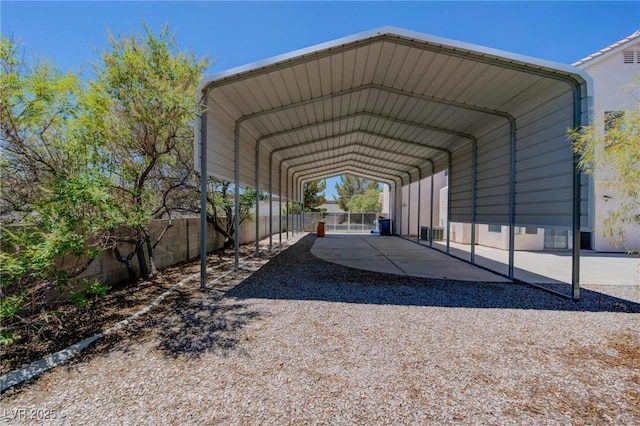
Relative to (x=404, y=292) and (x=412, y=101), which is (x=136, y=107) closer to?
(x=404, y=292)

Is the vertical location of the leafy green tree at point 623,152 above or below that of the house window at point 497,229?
above

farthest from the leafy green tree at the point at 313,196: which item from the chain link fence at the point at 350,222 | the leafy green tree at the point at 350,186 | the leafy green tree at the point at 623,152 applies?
the leafy green tree at the point at 623,152

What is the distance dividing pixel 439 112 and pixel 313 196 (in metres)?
24.0

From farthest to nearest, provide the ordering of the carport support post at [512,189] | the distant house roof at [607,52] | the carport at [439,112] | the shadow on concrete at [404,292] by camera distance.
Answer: the distant house roof at [607,52] < the carport support post at [512,189] < the carport at [439,112] < the shadow on concrete at [404,292]

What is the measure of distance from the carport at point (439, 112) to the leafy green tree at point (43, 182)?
165cm

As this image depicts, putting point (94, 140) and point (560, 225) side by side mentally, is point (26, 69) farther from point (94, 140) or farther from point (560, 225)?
point (560, 225)

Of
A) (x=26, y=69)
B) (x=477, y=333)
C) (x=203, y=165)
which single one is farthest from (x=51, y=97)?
(x=477, y=333)

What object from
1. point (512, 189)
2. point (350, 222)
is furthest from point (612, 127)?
point (350, 222)

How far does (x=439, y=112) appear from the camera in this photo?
7.03 meters

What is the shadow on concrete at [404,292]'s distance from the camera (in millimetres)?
4398

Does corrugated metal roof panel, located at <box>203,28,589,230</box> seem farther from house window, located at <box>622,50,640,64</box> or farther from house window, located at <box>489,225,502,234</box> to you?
house window, located at <box>622,50,640,64</box>

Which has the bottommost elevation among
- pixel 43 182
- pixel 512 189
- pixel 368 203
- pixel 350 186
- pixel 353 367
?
pixel 353 367

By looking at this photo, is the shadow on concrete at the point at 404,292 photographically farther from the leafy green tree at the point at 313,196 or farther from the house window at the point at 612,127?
the leafy green tree at the point at 313,196

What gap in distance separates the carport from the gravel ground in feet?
5.67
